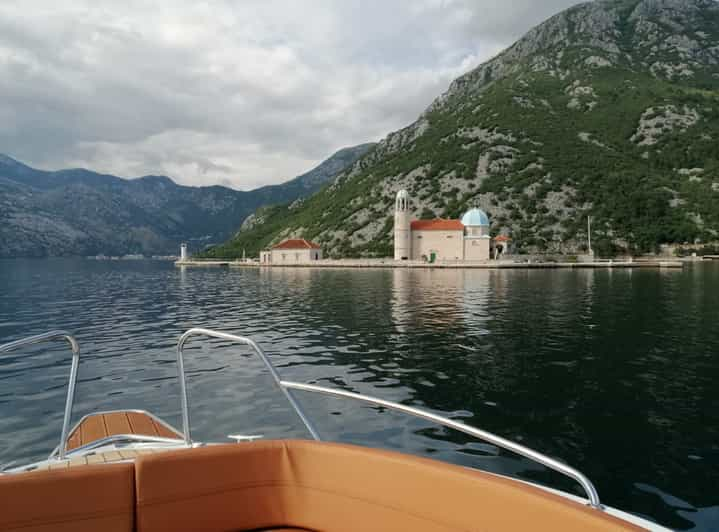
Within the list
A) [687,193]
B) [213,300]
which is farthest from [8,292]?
[687,193]

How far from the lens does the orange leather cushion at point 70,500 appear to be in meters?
3.03

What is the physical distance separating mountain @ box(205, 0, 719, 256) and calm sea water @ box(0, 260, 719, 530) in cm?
9505

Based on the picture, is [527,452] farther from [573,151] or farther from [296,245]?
[573,151]

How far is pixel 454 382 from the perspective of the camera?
576 inches

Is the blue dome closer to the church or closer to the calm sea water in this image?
the church

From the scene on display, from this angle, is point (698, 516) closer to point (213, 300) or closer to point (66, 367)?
point (66, 367)

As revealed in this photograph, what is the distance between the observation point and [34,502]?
3.06 metres

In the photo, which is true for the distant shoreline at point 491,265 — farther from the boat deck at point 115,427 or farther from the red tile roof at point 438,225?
the boat deck at point 115,427

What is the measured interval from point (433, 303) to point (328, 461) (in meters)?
32.7

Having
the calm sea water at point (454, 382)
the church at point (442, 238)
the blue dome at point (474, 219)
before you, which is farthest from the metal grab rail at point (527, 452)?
the blue dome at point (474, 219)

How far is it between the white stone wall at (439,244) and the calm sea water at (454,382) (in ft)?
248

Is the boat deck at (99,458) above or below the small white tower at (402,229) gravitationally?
below

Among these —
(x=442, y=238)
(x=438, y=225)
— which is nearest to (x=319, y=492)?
(x=442, y=238)

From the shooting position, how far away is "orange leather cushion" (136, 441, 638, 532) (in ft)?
10.4
